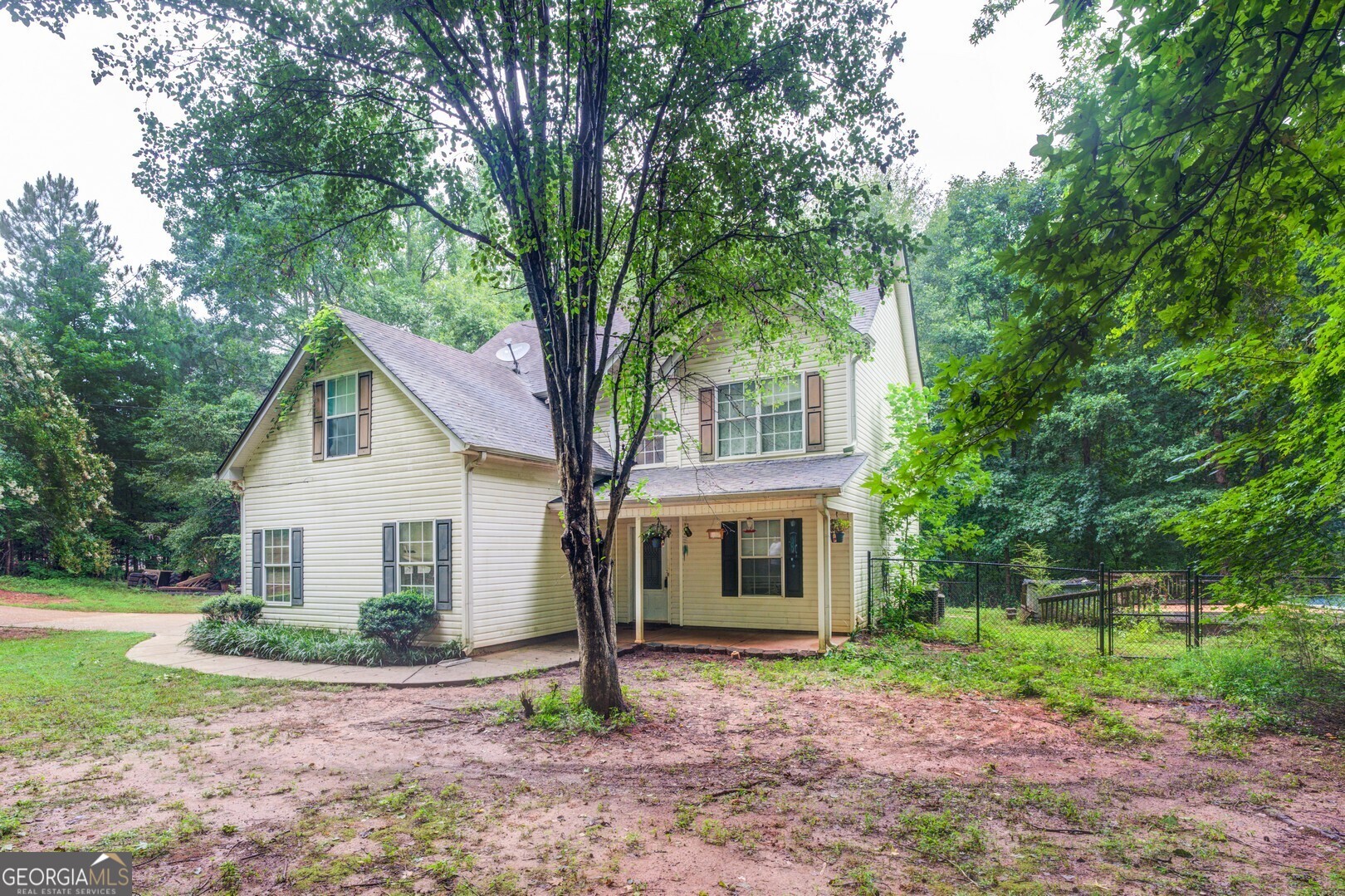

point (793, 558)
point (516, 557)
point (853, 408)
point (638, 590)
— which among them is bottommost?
point (638, 590)

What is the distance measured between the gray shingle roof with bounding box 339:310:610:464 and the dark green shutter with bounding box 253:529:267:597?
480cm

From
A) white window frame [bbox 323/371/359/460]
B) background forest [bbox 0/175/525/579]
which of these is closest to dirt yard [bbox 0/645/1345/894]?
white window frame [bbox 323/371/359/460]

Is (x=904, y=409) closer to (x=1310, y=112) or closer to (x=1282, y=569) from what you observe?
(x=1282, y=569)

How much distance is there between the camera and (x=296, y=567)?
12766mm

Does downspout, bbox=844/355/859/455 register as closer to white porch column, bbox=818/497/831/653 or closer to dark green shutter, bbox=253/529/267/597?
white porch column, bbox=818/497/831/653

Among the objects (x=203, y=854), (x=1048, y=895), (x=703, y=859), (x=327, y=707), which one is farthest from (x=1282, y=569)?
(x=327, y=707)

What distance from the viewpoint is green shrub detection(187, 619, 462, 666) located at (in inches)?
409

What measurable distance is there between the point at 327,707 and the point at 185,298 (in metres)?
29.0

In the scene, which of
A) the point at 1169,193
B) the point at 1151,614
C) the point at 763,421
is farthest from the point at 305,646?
the point at 1151,614

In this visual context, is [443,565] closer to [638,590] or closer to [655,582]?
[638,590]

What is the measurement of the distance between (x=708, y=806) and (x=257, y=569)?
12188 millimetres

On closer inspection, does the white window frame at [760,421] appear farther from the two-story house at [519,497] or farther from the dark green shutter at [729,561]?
the dark green shutter at [729,561]

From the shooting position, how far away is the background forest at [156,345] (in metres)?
22.4

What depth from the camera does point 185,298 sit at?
29.0 metres
